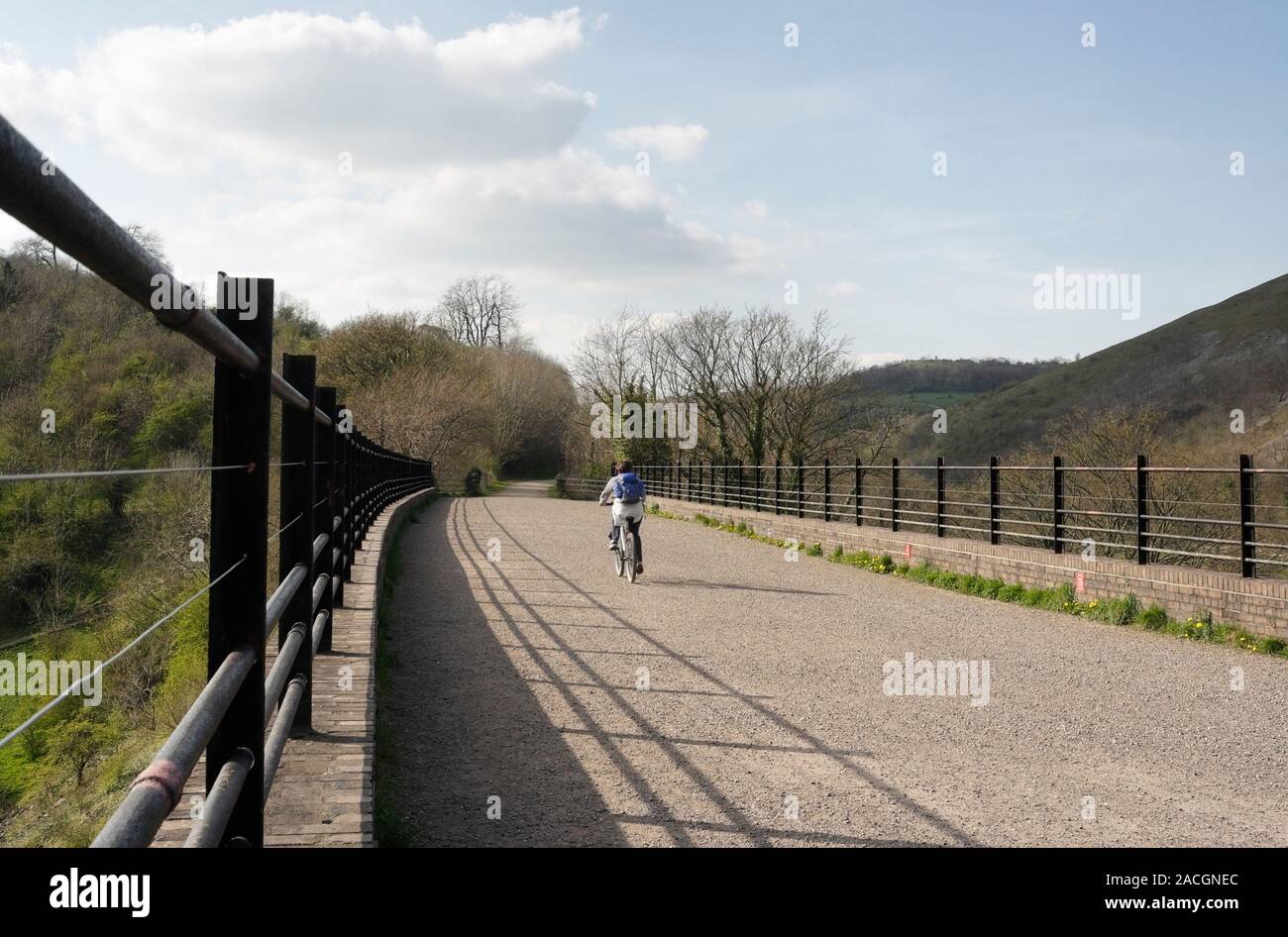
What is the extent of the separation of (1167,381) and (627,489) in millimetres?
66975

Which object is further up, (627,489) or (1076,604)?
(627,489)

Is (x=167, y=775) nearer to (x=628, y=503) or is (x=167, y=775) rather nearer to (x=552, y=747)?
(x=552, y=747)

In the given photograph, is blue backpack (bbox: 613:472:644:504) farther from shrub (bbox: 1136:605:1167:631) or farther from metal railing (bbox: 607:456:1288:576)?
shrub (bbox: 1136:605:1167:631)

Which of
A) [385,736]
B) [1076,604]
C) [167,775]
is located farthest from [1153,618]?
[167,775]

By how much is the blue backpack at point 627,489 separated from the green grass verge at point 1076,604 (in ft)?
13.0

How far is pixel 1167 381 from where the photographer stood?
232 ft

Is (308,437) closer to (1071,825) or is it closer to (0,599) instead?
(0,599)

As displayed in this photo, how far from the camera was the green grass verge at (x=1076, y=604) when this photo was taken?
9.41 meters

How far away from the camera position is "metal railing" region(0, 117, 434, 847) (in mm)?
1296

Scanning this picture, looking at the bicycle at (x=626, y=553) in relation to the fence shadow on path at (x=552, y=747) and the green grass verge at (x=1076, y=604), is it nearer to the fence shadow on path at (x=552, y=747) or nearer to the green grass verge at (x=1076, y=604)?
the fence shadow on path at (x=552, y=747)
